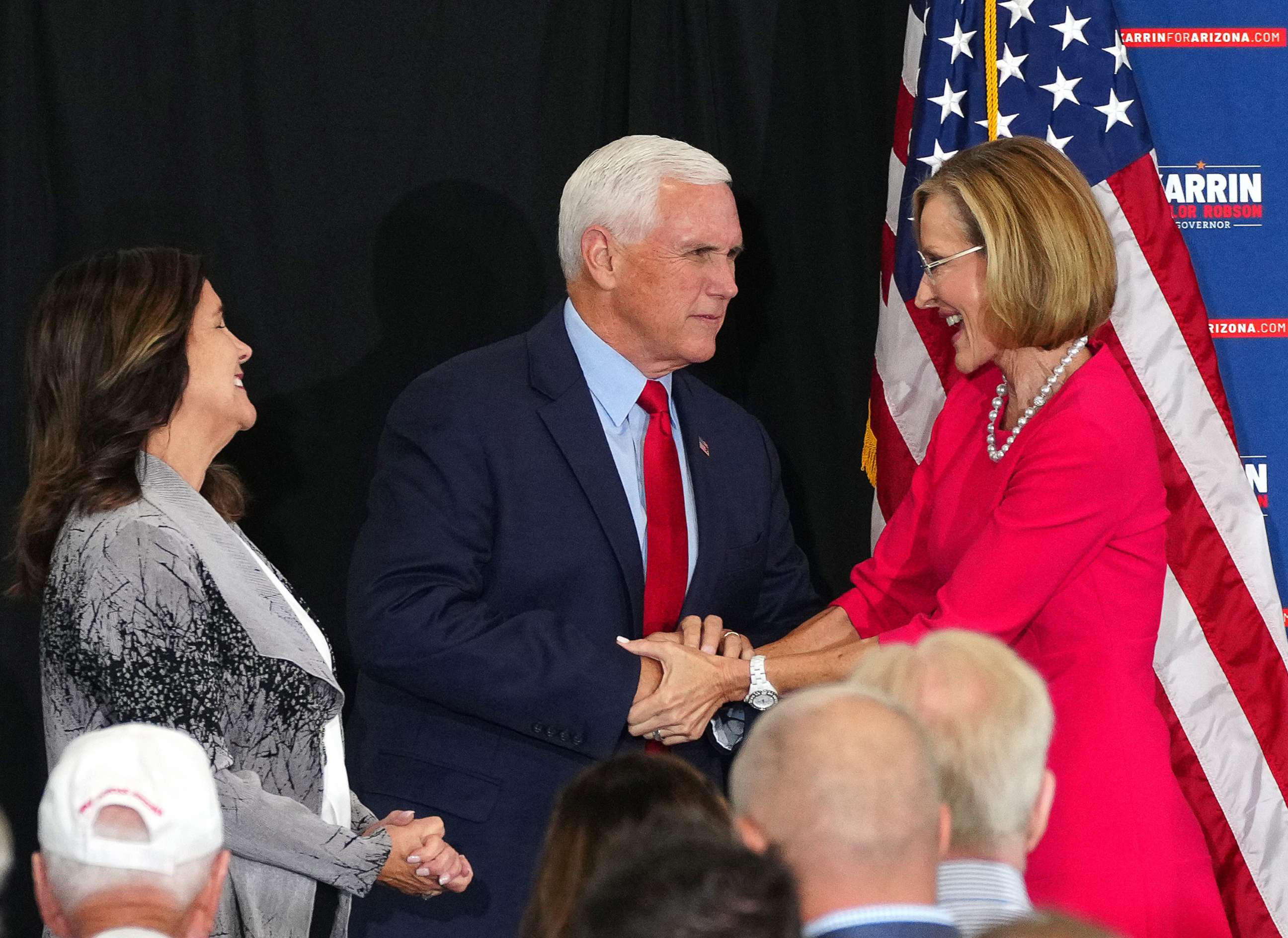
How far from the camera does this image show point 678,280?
3117 millimetres

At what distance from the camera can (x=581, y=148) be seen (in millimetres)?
4059

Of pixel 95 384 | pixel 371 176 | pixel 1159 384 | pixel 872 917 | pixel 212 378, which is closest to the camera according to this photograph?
pixel 872 917

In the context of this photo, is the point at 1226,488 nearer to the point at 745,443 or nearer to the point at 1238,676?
the point at 1238,676

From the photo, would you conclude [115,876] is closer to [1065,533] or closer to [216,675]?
[216,675]

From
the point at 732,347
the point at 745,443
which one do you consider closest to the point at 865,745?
the point at 745,443

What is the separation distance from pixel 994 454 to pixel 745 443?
0.65m

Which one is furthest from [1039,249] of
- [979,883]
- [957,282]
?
[979,883]

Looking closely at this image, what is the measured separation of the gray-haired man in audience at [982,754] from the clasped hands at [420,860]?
98cm

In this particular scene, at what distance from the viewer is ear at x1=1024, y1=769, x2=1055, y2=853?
1904 millimetres

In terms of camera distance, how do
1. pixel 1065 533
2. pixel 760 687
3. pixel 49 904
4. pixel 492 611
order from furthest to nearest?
1. pixel 760 687
2. pixel 492 611
3. pixel 1065 533
4. pixel 49 904

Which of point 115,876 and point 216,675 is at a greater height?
point 115,876

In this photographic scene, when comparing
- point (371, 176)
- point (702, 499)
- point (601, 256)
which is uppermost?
point (371, 176)

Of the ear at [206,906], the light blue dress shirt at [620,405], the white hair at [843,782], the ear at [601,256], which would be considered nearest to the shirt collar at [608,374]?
the light blue dress shirt at [620,405]

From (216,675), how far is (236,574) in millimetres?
194
